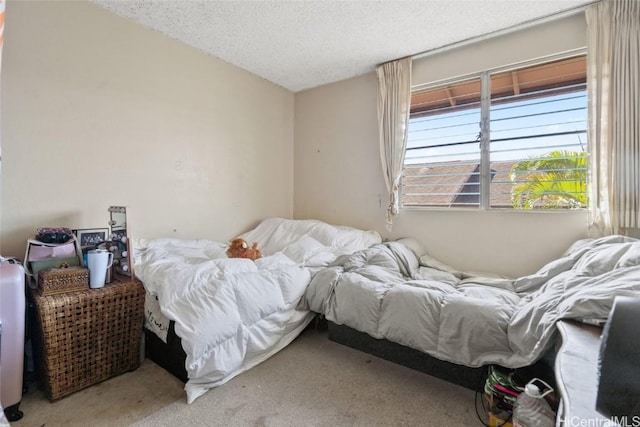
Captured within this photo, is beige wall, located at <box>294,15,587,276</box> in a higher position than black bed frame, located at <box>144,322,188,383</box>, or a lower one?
higher

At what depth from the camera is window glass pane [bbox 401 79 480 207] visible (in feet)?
8.60

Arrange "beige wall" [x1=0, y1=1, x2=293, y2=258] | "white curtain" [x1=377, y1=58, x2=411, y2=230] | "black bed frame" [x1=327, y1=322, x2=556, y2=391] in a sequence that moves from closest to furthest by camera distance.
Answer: "black bed frame" [x1=327, y1=322, x2=556, y2=391] → "beige wall" [x1=0, y1=1, x2=293, y2=258] → "white curtain" [x1=377, y1=58, x2=411, y2=230]

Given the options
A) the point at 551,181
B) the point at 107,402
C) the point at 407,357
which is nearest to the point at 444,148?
the point at 551,181

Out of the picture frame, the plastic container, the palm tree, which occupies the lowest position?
the plastic container

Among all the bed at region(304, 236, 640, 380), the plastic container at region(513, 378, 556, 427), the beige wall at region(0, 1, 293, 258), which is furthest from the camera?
the beige wall at region(0, 1, 293, 258)

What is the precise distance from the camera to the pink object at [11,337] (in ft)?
4.20

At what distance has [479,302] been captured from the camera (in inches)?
57.9

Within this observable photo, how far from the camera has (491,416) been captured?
1.27 metres

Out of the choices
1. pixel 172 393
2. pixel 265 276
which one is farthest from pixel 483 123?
pixel 172 393

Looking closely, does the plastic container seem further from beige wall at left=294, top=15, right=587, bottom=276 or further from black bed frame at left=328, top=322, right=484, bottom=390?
beige wall at left=294, top=15, right=587, bottom=276

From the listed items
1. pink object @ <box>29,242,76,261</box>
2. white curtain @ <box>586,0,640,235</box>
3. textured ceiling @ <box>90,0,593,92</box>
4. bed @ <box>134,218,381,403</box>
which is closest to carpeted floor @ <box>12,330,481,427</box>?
bed @ <box>134,218,381,403</box>

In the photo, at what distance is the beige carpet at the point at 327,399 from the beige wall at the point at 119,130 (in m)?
1.49

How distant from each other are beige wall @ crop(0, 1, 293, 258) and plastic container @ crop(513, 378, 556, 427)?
257cm

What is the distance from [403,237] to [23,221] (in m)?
2.93
